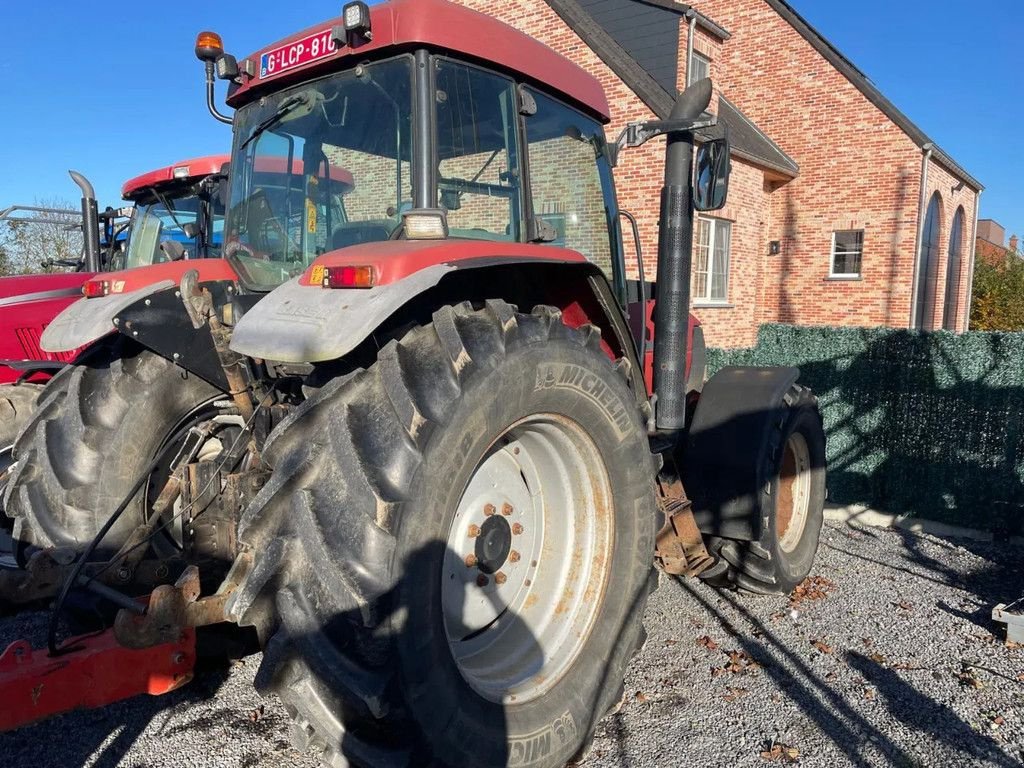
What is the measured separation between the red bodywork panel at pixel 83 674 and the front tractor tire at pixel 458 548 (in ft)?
1.51

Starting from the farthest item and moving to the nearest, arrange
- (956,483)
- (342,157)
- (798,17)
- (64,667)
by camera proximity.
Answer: (798,17) → (956,483) → (342,157) → (64,667)

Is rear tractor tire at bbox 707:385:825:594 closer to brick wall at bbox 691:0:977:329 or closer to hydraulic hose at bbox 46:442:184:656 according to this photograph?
hydraulic hose at bbox 46:442:184:656

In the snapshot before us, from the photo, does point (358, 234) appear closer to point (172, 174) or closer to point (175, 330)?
point (175, 330)

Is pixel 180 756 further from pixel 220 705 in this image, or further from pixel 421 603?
pixel 421 603

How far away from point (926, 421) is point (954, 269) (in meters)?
17.5

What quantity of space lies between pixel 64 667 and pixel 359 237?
168 centimetres

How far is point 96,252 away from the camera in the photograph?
23.1ft

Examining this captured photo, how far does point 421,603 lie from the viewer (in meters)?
2.02

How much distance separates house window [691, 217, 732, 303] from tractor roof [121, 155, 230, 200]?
29.6ft

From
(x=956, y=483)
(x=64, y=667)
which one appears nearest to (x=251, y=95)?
(x=64, y=667)

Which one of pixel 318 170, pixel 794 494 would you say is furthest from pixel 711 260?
pixel 318 170

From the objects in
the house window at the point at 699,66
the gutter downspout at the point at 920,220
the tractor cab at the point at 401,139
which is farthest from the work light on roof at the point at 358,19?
the gutter downspout at the point at 920,220

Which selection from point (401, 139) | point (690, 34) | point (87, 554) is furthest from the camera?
point (690, 34)

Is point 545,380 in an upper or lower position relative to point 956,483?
upper
